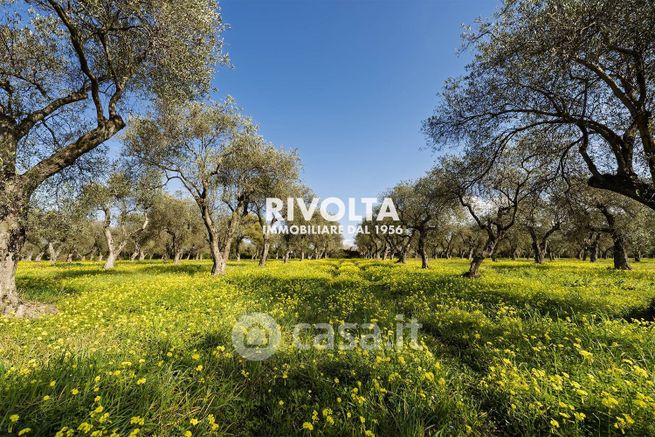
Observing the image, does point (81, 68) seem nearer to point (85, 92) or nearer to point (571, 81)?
point (85, 92)

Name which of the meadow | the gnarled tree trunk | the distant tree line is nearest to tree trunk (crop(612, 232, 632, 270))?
the distant tree line

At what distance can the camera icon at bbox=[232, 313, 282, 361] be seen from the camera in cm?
609

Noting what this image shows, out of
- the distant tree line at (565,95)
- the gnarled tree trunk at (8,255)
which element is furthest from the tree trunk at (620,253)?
the gnarled tree trunk at (8,255)

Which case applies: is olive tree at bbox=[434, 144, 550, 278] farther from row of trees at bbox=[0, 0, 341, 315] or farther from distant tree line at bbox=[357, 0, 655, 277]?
row of trees at bbox=[0, 0, 341, 315]

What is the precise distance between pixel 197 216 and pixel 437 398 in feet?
190

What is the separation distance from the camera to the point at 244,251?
115m

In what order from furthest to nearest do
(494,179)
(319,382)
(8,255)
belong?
(494,179) < (8,255) < (319,382)

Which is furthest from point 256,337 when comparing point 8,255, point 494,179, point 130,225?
point 130,225

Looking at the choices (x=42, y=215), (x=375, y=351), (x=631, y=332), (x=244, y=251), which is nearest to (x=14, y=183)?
(x=42, y=215)

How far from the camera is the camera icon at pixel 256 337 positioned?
6.09 metres

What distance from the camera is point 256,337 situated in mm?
6965

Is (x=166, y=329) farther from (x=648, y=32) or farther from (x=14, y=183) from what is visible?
(x=648, y=32)

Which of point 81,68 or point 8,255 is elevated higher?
point 81,68

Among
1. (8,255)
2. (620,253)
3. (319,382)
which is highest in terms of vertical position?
(620,253)
